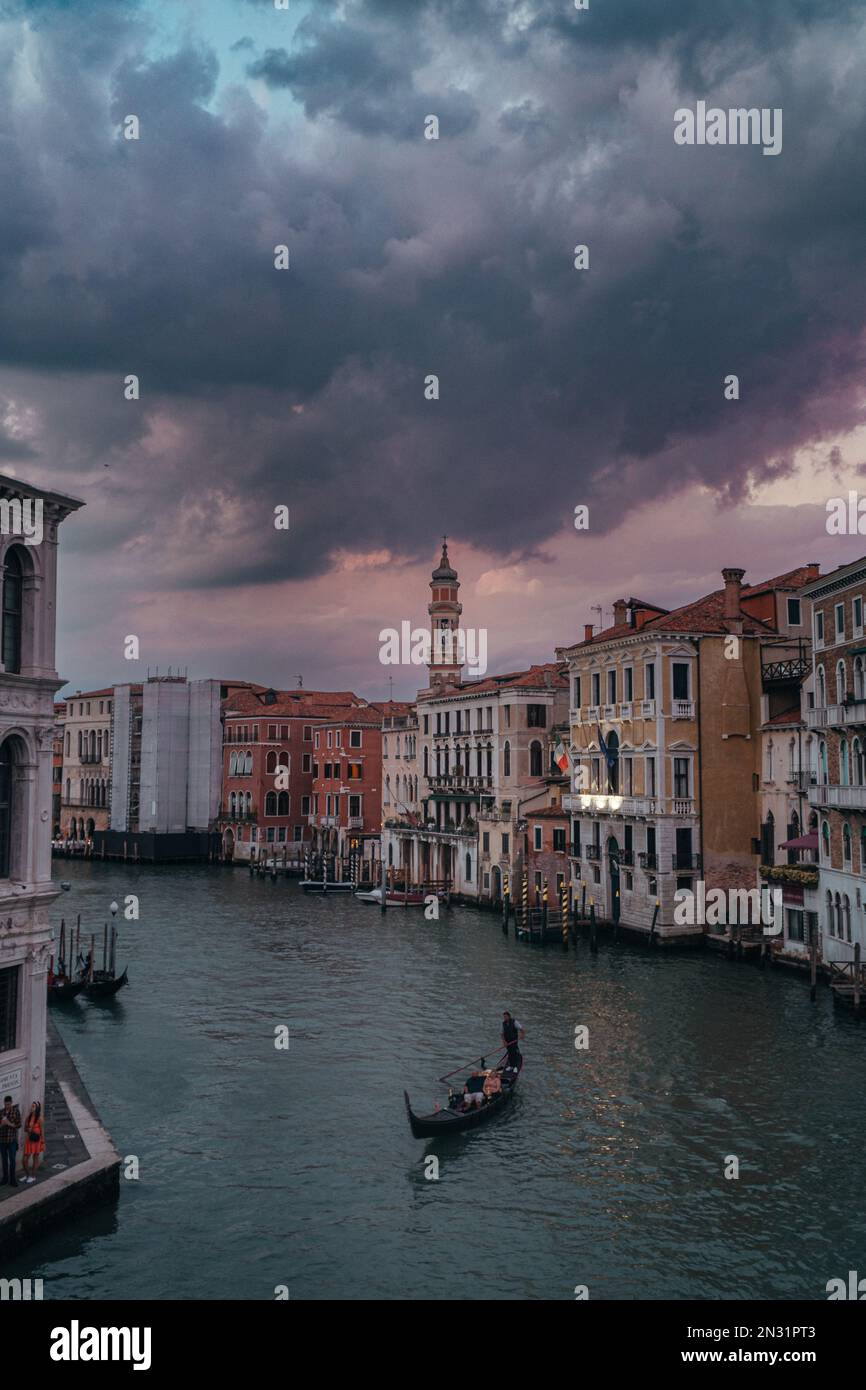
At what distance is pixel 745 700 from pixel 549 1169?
2604 centimetres

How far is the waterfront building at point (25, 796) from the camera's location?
1584 cm

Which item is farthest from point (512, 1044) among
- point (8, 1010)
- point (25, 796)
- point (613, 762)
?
point (613, 762)

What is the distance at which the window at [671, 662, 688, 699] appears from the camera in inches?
1681

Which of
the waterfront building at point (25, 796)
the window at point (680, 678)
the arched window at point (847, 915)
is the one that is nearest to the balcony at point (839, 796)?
the arched window at point (847, 915)

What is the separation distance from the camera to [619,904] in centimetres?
4572

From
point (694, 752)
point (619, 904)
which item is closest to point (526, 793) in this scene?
point (619, 904)

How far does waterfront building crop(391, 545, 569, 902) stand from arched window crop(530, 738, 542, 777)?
5 cm

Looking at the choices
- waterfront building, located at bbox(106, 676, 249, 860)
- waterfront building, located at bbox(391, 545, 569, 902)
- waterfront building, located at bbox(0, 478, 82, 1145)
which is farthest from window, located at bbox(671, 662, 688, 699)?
waterfront building, located at bbox(106, 676, 249, 860)

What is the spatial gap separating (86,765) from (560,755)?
6154 centimetres

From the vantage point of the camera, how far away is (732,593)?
4303cm

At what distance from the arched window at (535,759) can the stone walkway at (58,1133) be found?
3639cm

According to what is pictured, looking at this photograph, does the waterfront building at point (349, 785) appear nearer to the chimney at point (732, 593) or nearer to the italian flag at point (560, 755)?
the italian flag at point (560, 755)

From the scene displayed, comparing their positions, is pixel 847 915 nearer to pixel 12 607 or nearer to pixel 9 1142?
pixel 9 1142

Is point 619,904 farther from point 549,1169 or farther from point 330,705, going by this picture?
point 330,705
